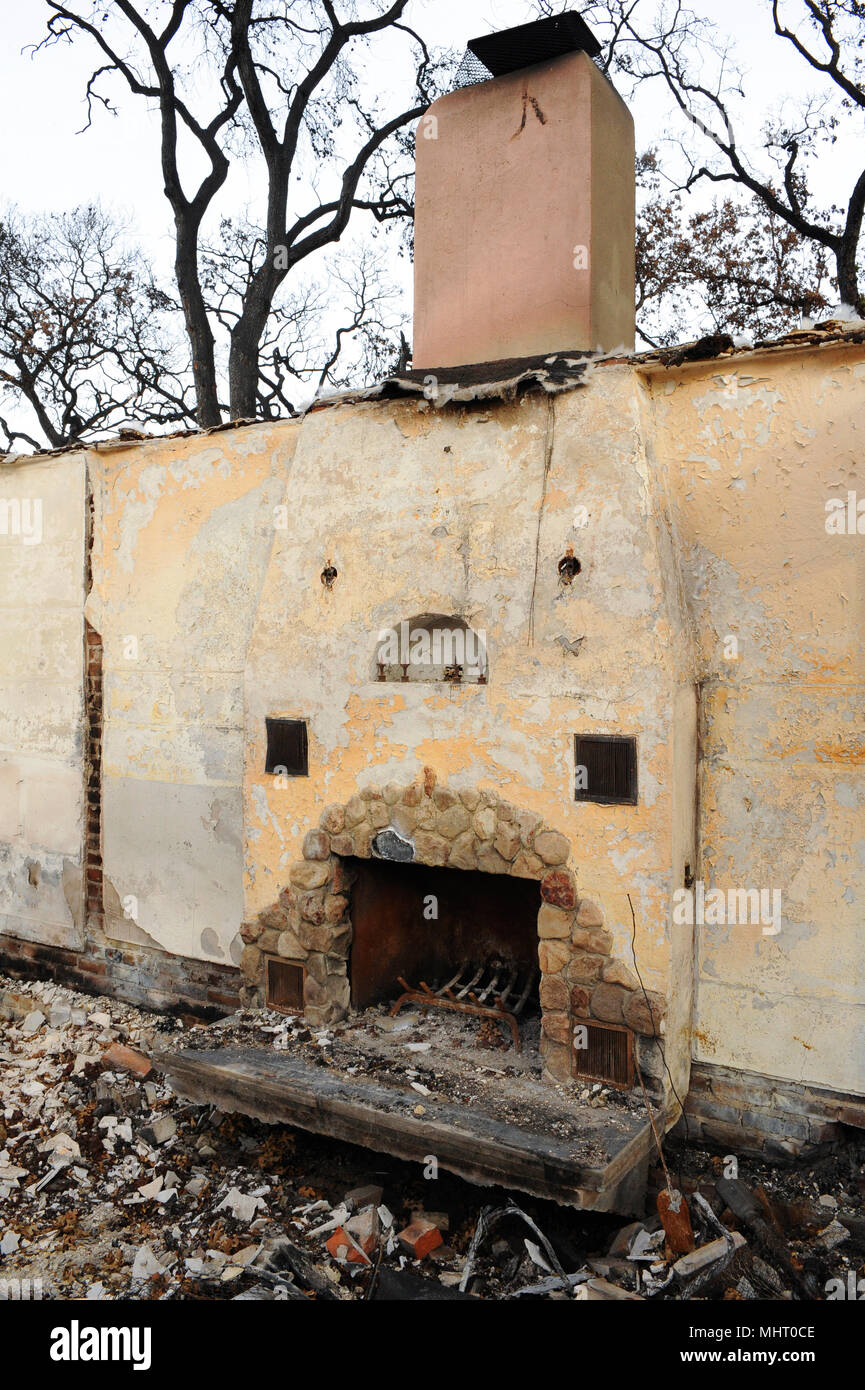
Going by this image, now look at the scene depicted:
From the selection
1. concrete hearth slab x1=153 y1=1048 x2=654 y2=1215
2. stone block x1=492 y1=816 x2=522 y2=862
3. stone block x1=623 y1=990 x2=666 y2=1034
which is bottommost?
concrete hearth slab x1=153 y1=1048 x2=654 y2=1215

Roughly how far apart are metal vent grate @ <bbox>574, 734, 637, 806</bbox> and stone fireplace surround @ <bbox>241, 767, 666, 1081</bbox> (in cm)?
27

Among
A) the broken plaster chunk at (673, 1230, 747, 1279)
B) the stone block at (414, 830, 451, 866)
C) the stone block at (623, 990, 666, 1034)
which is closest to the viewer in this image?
the broken plaster chunk at (673, 1230, 747, 1279)

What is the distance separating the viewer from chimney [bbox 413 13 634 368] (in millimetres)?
4652

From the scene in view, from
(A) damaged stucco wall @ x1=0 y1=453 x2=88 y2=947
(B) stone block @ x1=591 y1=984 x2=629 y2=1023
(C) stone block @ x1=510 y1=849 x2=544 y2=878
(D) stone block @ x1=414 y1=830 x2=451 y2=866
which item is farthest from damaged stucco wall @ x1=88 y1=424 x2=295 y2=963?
(B) stone block @ x1=591 y1=984 x2=629 y2=1023

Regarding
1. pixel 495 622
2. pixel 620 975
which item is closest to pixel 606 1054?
pixel 620 975

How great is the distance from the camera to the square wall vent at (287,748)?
4.74 metres

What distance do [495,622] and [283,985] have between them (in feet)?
7.51

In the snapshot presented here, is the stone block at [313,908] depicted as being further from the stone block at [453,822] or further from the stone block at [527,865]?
the stone block at [527,865]

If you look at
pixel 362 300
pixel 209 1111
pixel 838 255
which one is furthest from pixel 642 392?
pixel 362 300

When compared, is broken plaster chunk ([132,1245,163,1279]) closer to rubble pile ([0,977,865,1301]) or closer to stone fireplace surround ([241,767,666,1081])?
rubble pile ([0,977,865,1301])

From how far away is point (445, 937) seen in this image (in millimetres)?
5336

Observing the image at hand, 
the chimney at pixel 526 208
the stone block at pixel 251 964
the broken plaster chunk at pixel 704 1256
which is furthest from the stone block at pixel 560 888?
the chimney at pixel 526 208

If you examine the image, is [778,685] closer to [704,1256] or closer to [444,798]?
[444,798]

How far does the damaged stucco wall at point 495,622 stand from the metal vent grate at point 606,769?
0.11 feet
